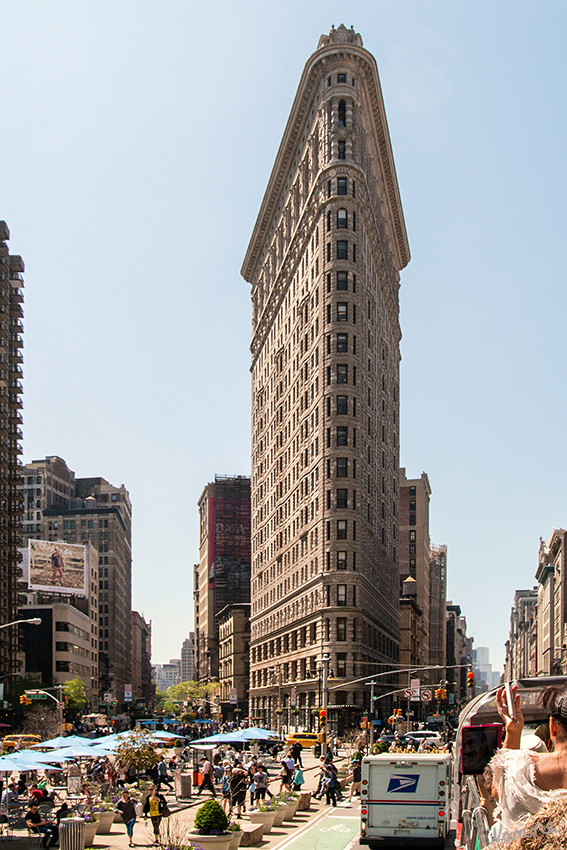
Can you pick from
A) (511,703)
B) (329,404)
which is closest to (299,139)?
(329,404)

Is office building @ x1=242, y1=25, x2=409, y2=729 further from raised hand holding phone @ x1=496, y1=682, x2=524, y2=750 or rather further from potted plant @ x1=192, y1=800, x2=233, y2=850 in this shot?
raised hand holding phone @ x1=496, y1=682, x2=524, y2=750

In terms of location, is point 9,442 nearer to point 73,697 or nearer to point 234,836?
Result: point 73,697

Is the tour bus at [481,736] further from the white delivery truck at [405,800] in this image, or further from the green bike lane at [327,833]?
the green bike lane at [327,833]

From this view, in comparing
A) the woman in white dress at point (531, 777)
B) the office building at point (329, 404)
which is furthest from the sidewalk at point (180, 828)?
the office building at point (329, 404)

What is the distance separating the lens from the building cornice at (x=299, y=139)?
100 metres

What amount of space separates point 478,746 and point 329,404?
3289 inches

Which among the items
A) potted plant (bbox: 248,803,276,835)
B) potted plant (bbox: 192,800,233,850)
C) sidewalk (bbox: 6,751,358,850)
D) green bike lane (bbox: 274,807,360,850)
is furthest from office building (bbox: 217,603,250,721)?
potted plant (bbox: 192,800,233,850)

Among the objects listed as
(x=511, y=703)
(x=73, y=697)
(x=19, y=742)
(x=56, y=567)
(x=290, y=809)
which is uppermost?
(x=511, y=703)

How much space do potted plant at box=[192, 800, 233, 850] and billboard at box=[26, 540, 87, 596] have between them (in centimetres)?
11643

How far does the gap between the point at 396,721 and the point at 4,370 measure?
57.1 meters

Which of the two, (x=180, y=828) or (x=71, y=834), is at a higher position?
(x=71, y=834)

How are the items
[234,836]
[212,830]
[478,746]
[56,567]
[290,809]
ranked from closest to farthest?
[478,746] → [212,830] → [234,836] → [290,809] → [56,567]

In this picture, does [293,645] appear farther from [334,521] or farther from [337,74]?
[337,74]

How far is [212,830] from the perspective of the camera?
22.3 meters
